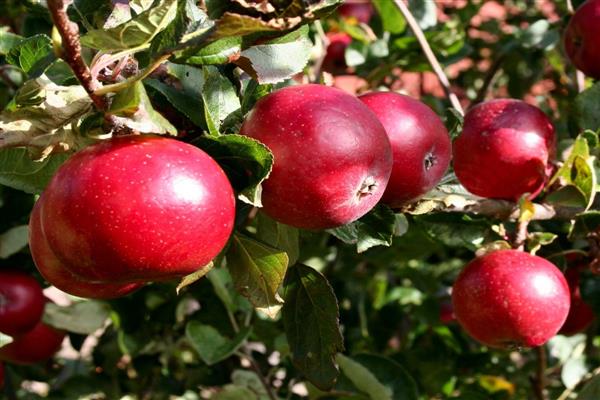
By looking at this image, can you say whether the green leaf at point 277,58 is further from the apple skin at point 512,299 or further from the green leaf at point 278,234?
the apple skin at point 512,299

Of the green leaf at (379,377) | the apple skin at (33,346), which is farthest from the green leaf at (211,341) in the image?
the apple skin at (33,346)

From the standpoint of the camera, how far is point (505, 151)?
1.31 meters

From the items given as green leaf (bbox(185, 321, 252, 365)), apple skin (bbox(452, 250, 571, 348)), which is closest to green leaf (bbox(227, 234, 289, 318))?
apple skin (bbox(452, 250, 571, 348))

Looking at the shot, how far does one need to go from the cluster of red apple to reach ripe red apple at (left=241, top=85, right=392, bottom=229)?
2.29 ft

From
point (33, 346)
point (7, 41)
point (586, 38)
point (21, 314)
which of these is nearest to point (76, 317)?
point (33, 346)

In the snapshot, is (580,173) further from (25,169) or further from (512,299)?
(25,169)

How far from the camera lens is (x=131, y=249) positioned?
76 centimetres

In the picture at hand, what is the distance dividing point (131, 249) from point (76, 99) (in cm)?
19

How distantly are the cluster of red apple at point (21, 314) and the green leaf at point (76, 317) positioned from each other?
3cm

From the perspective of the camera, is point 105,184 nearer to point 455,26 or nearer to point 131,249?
point 131,249

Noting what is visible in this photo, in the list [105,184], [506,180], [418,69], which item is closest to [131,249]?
[105,184]

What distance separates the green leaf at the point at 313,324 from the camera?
1.12 metres

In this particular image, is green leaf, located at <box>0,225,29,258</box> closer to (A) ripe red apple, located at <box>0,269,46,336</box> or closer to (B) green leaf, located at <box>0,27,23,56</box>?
(A) ripe red apple, located at <box>0,269,46,336</box>

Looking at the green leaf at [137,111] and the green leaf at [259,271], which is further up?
the green leaf at [137,111]
